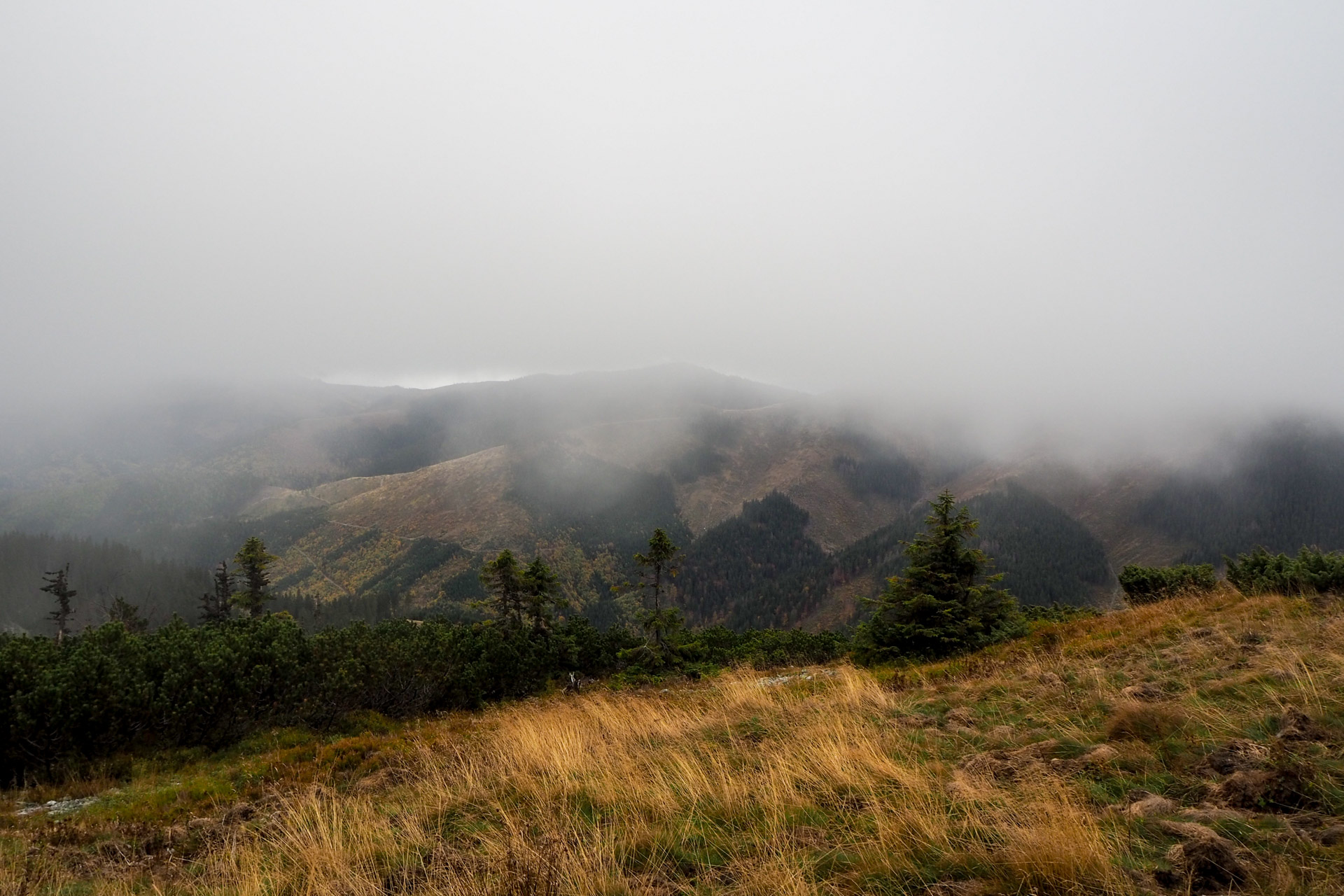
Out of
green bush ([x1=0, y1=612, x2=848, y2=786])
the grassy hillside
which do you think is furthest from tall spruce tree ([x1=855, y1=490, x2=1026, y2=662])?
green bush ([x1=0, y1=612, x2=848, y2=786])

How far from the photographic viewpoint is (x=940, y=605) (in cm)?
1720

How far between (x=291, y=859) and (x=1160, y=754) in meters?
7.97

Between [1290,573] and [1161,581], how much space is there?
8.80 meters

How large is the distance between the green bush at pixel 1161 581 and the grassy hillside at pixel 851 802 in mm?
9201

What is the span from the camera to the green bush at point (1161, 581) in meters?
17.9

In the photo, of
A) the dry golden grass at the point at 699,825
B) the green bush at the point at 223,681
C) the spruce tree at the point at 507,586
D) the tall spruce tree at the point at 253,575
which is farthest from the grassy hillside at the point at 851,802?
the tall spruce tree at the point at 253,575

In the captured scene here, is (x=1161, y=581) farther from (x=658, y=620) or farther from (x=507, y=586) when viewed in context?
(x=507, y=586)

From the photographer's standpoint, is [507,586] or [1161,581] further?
A: [507,586]

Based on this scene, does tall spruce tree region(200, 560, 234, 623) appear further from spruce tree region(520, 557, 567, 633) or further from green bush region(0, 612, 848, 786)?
spruce tree region(520, 557, 567, 633)

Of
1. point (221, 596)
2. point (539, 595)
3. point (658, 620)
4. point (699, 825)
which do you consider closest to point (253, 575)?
point (221, 596)

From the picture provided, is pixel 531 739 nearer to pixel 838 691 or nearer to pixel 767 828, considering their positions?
pixel 767 828

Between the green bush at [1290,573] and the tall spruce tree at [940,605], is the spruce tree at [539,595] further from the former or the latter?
the green bush at [1290,573]

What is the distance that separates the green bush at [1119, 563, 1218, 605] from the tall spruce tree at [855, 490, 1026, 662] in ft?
15.8

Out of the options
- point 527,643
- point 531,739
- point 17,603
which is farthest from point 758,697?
point 17,603
